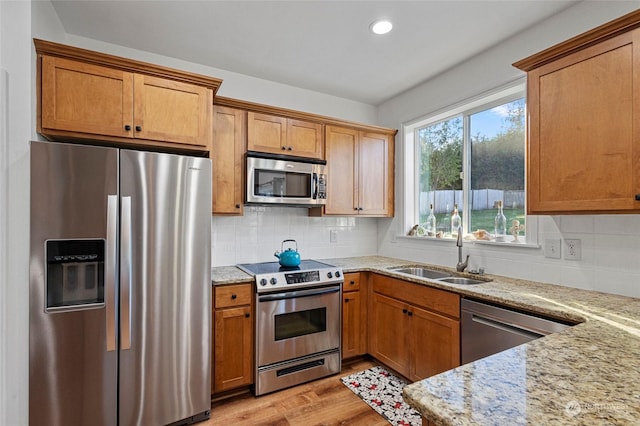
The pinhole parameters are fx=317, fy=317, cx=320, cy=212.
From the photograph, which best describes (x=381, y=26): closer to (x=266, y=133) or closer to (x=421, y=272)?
(x=266, y=133)

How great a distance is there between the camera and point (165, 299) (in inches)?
76.7

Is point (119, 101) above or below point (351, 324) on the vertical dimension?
above

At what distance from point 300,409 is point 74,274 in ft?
5.48

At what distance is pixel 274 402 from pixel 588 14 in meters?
3.31

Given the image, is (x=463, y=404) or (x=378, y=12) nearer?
(x=463, y=404)

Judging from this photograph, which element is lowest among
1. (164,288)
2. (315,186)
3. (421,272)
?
(421,272)

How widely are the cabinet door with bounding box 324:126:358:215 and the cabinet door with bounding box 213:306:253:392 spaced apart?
4.27 feet

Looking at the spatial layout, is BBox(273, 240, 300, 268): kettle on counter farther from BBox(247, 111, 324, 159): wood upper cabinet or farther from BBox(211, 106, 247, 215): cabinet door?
BBox(247, 111, 324, 159): wood upper cabinet

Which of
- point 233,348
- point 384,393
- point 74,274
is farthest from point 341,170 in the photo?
point 74,274

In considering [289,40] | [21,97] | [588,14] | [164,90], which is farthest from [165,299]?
[588,14]

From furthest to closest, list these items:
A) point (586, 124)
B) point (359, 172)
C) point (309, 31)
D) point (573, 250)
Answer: point (359, 172), point (309, 31), point (573, 250), point (586, 124)

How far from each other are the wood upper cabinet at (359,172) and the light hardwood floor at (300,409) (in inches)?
61.8

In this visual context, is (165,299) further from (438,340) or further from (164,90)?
(438,340)

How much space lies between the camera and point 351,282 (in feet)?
9.35
